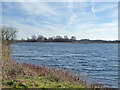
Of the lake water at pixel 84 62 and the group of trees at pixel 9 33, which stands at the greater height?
the group of trees at pixel 9 33

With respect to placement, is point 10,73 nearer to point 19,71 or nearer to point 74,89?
point 19,71

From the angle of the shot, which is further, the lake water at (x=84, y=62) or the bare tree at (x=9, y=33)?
the bare tree at (x=9, y=33)

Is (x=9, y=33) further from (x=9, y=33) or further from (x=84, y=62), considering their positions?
(x=84, y=62)

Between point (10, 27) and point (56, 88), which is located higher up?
point (10, 27)

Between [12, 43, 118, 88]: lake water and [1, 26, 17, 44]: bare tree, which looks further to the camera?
[1, 26, 17, 44]: bare tree

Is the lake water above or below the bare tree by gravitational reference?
below

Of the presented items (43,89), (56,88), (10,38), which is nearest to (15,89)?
(43,89)

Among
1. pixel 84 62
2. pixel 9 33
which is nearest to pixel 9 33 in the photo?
pixel 9 33

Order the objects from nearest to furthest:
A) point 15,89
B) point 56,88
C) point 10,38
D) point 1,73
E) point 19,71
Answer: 1. point 15,89
2. point 56,88
3. point 1,73
4. point 19,71
5. point 10,38

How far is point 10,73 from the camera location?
671 centimetres

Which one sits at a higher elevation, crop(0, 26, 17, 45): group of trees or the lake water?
crop(0, 26, 17, 45): group of trees

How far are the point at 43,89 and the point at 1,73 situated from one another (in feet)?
8.21

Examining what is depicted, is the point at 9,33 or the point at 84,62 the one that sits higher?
the point at 9,33

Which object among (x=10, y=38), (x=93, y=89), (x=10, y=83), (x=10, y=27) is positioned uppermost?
(x=10, y=27)
